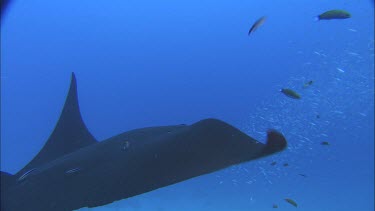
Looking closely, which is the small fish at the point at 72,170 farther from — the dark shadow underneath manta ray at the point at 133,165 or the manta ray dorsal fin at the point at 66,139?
the manta ray dorsal fin at the point at 66,139

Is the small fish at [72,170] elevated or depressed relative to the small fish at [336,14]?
Result: depressed

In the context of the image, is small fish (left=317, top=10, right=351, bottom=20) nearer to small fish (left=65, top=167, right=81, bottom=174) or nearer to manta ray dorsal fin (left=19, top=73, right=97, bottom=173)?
manta ray dorsal fin (left=19, top=73, right=97, bottom=173)

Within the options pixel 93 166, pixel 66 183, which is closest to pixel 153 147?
pixel 93 166

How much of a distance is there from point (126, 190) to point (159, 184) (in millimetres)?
287

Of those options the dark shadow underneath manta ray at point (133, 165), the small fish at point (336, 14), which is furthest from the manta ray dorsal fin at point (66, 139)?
the small fish at point (336, 14)

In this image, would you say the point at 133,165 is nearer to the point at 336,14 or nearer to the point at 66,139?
the point at 66,139

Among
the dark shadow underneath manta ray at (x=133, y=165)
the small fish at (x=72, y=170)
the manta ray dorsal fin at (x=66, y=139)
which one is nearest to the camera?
the dark shadow underneath manta ray at (x=133, y=165)

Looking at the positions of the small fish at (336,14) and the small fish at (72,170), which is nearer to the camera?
the small fish at (72,170)

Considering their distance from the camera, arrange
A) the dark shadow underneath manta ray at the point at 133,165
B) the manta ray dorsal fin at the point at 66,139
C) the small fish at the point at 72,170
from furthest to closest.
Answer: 1. the manta ray dorsal fin at the point at 66,139
2. the small fish at the point at 72,170
3. the dark shadow underneath manta ray at the point at 133,165

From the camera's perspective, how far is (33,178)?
388 cm

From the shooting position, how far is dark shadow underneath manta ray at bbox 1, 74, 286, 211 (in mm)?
2311

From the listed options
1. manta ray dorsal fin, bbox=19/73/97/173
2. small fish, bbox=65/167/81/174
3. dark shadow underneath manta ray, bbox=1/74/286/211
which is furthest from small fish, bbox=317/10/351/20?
small fish, bbox=65/167/81/174

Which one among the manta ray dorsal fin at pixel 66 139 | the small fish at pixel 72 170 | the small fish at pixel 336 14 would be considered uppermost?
the small fish at pixel 336 14

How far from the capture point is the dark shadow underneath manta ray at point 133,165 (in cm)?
231
